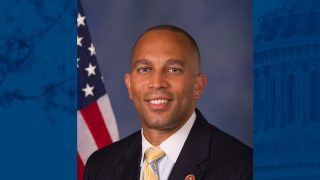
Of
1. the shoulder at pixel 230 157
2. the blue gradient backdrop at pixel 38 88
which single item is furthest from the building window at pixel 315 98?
the blue gradient backdrop at pixel 38 88

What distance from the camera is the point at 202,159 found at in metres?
3.29

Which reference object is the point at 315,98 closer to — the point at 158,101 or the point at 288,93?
the point at 288,93

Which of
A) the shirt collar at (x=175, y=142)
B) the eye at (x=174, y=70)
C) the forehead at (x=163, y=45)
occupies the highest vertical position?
the forehead at (x=163, y=45)

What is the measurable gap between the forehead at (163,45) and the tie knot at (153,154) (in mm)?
447

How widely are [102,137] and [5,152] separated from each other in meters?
1.06

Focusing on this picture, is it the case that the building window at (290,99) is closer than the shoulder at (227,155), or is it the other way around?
the building window at (290,99)

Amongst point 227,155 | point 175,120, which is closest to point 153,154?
point 175,120

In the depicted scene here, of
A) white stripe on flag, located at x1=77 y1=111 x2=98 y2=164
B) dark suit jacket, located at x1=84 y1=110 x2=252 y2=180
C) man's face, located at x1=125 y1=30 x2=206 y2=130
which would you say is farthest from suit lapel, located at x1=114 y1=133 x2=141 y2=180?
white stripe on flag, located at x1=77 y1=111 x2=98 y2=164

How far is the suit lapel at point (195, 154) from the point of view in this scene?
3.24m

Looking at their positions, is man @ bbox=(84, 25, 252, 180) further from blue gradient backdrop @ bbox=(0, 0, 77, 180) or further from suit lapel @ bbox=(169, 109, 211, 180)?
blue gradient backdrop @ bbox=(0, 0, 77, 180)

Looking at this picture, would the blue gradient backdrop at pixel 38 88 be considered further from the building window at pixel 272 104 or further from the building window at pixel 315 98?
the building window at pixel 315 98

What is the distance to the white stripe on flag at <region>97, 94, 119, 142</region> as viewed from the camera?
14.4 ft

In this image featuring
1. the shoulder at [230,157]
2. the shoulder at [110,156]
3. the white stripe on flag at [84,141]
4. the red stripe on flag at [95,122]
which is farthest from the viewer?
the red stripe on flag at [95,122]

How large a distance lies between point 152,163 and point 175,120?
23 centimetres
